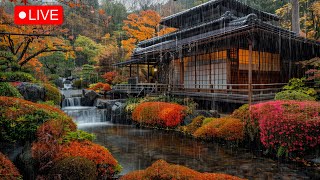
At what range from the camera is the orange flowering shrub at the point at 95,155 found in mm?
6344

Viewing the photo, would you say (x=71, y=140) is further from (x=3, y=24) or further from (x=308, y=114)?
(x=3, y=24)

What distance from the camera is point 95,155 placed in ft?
21.3

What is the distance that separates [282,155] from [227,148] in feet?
7.77

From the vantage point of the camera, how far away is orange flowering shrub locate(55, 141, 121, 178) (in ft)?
20.8

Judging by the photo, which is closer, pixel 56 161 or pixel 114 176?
pixel 56 161

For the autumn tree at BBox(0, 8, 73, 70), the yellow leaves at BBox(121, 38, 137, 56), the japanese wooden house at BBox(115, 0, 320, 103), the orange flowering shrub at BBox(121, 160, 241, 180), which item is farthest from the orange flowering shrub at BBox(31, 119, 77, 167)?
the yellow leaves at BBox(121, 38, 137, 56)

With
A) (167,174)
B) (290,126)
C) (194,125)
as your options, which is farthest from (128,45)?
(167,174)

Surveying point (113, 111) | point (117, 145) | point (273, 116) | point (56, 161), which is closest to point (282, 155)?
point (273, 116)

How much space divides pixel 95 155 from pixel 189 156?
4401 millimetres

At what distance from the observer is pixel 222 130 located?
11.5 meters

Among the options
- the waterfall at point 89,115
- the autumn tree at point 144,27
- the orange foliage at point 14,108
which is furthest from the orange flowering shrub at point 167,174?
the autumn tree at point 144,27

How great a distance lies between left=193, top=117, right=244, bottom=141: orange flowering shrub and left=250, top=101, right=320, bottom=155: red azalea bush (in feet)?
4.38

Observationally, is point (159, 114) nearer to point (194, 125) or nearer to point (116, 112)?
point (194, 125)

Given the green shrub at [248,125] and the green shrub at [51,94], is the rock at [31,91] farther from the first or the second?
the green shrub at [248,125]
